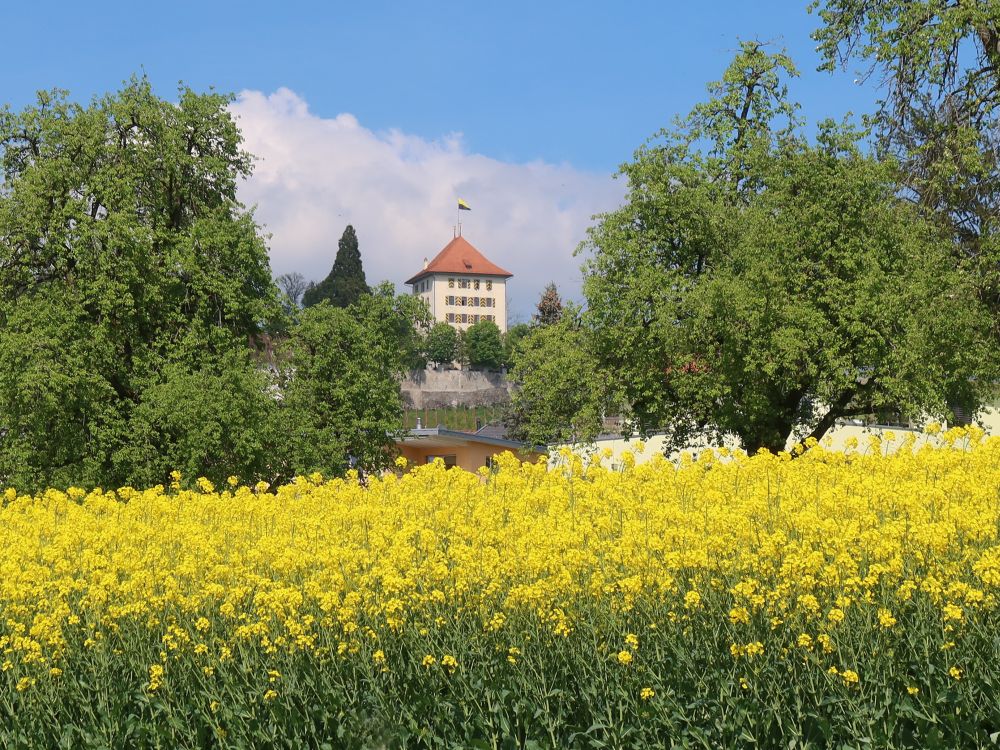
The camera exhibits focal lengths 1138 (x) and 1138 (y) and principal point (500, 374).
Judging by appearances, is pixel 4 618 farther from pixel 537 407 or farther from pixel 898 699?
pixel 537 407

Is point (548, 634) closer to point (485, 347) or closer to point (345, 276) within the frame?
point (345, 276)

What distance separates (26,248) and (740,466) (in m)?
17.7

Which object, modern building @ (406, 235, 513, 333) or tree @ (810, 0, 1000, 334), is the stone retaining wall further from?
tree @ (810, 0, 1000, 334)

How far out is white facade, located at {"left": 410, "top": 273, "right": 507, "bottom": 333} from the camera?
15412 cm

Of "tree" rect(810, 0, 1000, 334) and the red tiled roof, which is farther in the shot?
the red tiled roof

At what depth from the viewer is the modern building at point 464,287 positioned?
15425cm

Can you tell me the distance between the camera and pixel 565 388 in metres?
29.5

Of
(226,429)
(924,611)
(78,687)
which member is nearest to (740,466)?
(924,611)

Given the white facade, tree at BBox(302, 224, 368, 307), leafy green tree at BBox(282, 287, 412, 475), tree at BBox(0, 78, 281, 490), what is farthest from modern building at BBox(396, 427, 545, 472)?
the white facade

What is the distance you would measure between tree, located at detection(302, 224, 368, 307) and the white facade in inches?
1778

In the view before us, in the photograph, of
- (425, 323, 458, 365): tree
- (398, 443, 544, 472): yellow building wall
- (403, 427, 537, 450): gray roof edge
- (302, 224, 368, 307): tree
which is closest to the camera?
(403, 427, 537, 450): gray roof edge

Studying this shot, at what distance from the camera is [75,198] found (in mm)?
24250

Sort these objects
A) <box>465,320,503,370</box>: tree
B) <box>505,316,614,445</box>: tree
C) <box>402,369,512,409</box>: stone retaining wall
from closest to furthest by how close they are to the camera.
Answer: <box>505,316,614,445</box>: tree
<box>402,369,512,409</box>: stone retaining wall
<box>465,320,503,370</box>: tree

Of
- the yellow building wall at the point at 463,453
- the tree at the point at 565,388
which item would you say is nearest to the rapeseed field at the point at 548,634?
the tree at the point at 565,388
